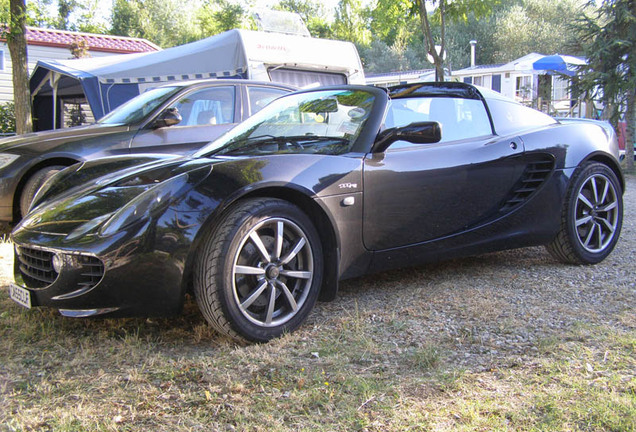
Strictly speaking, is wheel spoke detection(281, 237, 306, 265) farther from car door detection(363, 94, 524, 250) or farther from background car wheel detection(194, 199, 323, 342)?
car door detection(363, 94, 524, 250)

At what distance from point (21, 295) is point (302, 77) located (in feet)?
29.2

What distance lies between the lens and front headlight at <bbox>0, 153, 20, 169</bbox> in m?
5.12

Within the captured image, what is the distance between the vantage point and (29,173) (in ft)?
16.7

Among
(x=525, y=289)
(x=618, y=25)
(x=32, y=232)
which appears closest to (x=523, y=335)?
(x=525, y=289)

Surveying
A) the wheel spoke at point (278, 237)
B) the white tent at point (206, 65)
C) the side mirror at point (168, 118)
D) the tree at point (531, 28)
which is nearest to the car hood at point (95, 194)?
the wheel spoke at point (278, 237)

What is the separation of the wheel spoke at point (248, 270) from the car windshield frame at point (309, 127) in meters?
0.70

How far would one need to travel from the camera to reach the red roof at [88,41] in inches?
705

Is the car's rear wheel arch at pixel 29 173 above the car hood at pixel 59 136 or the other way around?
the other way around

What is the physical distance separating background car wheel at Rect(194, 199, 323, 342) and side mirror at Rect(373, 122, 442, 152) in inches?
26.0

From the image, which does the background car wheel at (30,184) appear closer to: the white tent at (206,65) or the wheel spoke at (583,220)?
the wheel spoke at (583,220)

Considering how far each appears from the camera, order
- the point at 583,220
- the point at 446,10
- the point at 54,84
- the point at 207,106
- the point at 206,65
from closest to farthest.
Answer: the point at 583,220 → the point at 207,106 → the point at 206,65 → the point at 54,84 → the point at 446,10

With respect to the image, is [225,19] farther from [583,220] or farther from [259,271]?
[259,271]

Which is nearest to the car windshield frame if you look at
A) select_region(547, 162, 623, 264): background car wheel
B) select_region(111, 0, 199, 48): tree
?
select_region(547, 162, 623, 264): background car wheel

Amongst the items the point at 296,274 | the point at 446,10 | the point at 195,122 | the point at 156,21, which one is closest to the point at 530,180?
the point at 296,274
